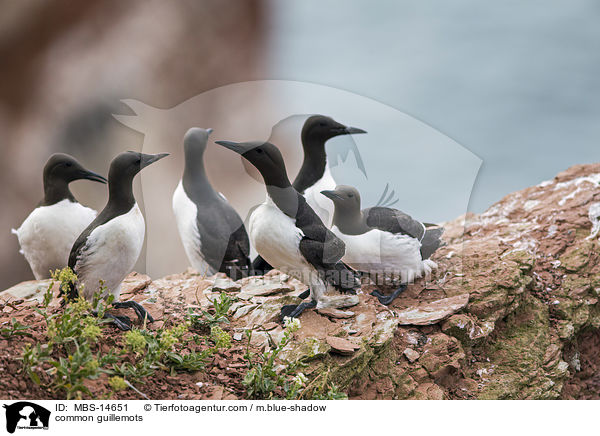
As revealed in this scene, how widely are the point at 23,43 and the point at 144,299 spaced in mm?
1234

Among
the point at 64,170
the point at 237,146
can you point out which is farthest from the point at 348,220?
the point at 64,170

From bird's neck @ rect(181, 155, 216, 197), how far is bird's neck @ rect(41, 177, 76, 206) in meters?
0.50

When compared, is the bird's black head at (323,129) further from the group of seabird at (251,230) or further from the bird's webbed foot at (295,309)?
the bird's webbed foot at (295,309)

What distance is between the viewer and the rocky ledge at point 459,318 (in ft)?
5.86

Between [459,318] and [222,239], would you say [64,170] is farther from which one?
[459,318]

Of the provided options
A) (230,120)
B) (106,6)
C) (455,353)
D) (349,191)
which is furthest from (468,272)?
(106,6)

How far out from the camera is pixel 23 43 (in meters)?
2.34

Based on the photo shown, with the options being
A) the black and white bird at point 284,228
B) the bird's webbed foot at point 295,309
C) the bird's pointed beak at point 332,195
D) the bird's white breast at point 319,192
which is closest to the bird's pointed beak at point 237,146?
the black and white bird at point 284,228

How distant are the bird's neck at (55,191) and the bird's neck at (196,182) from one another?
495mm

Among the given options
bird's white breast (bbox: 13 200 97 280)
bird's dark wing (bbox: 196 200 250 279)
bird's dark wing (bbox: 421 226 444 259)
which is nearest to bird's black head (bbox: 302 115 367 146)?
bird's dark wing (bbox: 421 226 444 259)

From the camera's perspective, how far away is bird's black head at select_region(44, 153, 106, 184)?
200cm

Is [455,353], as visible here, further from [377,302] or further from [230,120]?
[230,120]

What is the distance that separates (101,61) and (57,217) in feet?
2.20
